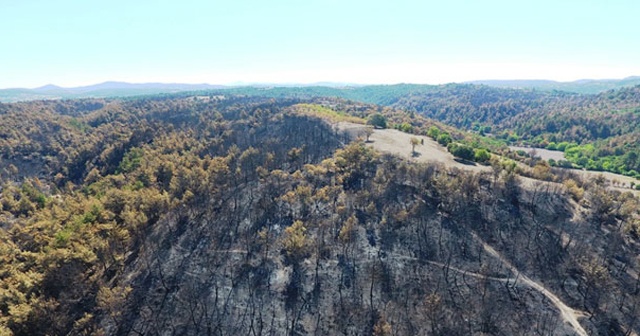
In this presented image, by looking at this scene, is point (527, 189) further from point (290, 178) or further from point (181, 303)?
point (181, 303)

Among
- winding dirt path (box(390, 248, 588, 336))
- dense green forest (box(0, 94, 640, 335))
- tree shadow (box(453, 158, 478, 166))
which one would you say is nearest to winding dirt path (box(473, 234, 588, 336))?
winding dirt path (box(390, 248, 588, 336))

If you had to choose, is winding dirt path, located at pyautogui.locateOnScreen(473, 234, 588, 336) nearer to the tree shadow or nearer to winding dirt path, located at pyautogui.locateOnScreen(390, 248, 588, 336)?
winding dirt path, located at pyautogui.locateOnScreen(390, 248, 588, 336)

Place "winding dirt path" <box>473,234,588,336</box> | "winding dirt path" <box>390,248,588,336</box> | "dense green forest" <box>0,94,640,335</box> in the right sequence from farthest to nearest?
1. "dense green forest" <box>0,94,640,335</box>
2. "winding dirt path" <box>390,248,588,336</box>
3. "winding dirt path" <box>473,234,588,336</box>

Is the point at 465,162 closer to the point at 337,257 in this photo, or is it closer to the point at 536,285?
the point at 536,285

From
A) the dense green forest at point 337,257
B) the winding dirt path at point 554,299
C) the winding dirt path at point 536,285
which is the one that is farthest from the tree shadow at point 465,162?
the winding dirt path at point 554,299

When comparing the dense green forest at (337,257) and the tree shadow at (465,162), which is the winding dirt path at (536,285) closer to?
the dense green forest at (337,257)

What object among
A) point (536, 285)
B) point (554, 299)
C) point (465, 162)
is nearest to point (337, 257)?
point (536, 285)

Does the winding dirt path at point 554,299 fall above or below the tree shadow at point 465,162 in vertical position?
below

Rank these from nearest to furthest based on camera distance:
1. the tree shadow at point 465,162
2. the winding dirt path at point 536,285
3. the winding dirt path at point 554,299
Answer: the winding dirt path at point 554,299
the winding dirt path at point 536,285
the tree shadow at point 465,162
